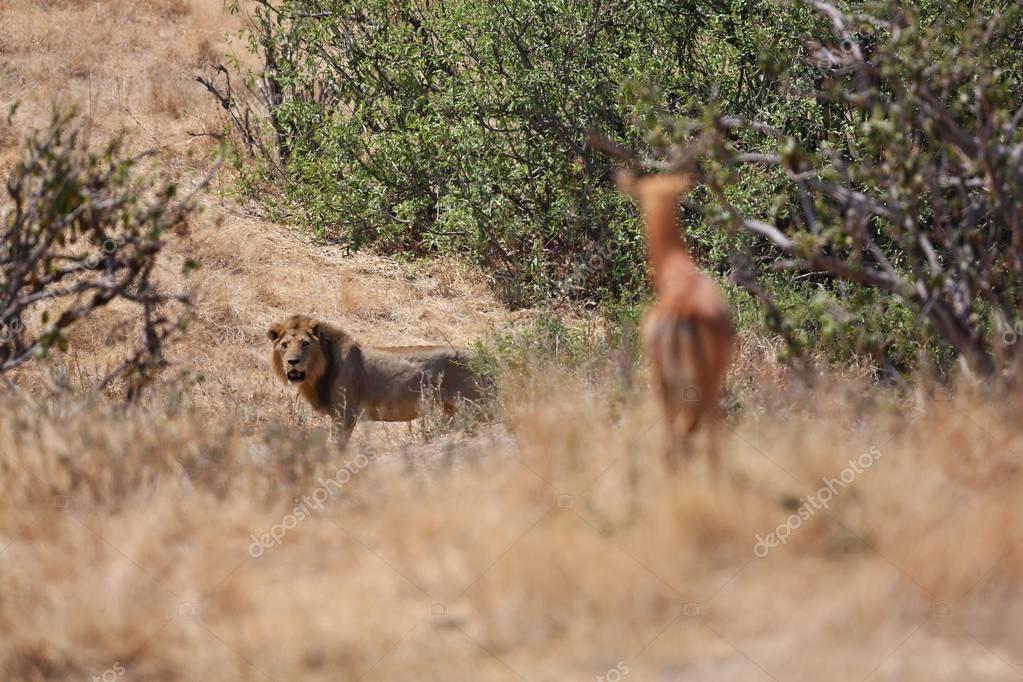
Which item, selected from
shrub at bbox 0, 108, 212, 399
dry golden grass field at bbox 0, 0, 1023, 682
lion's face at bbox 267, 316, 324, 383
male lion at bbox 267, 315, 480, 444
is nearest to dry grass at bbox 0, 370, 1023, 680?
dry golden grass field at bbox 0, 0, 1023, 682

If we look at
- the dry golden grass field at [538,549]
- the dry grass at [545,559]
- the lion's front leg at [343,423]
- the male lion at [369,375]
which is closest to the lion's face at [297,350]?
the male lion at [369,375]

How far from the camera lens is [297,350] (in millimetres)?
10641

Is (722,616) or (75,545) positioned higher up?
(722,616)

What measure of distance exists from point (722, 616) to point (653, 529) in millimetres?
433

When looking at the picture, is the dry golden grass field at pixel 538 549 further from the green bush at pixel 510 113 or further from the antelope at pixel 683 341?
the green bush at pixel 510 113

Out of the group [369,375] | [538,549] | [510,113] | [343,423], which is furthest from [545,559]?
[510,113]

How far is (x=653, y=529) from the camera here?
5039 mm

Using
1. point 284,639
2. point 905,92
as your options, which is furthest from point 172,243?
point 284,639

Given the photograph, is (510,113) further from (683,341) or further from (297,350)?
(683,341)

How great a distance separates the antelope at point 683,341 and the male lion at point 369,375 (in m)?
5.63

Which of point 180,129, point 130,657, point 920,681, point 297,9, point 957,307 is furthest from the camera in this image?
point 180,129

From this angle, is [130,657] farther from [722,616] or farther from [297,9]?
[297,9]

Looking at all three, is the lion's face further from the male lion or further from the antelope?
the antelope

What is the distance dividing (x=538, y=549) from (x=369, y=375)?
20.2ft
